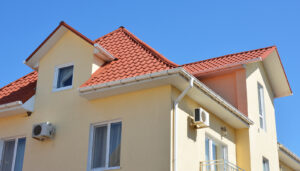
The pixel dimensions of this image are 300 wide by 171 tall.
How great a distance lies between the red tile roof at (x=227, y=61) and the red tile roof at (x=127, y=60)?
281 cm

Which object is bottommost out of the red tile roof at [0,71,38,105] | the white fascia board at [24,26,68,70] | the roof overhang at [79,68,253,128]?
the roof overhang at [79,68,253,128]

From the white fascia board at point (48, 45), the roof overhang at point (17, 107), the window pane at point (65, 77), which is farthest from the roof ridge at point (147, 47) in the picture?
the roof overhang at point (17, 107)

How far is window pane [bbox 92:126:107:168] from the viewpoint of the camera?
528 inches

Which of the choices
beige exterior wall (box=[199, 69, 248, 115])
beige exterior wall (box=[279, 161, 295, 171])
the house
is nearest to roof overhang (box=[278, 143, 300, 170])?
beige exterior wall (box=[279, 161, 295, 171])

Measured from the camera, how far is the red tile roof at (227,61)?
17188 mm

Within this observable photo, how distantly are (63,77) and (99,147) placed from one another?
3.03 meters

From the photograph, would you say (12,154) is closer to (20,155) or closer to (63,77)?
(20,155)

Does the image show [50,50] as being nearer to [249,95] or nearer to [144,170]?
[144,170]

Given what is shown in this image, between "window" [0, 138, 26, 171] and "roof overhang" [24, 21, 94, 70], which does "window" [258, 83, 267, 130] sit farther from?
"window" [0, 138, 26, 171]

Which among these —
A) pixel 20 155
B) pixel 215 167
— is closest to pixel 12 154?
pixel 20 155

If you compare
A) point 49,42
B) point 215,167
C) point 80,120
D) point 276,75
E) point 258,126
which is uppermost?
point 276,75

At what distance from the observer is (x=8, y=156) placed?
49.8 feet

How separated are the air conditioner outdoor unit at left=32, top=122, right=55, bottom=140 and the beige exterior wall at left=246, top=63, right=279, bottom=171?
6652 mm

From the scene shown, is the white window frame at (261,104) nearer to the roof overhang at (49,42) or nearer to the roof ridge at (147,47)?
the roof ridge at (147,47)
